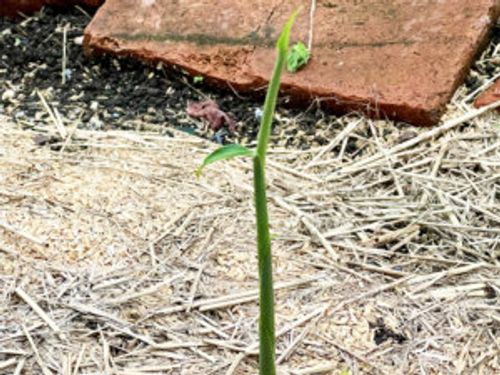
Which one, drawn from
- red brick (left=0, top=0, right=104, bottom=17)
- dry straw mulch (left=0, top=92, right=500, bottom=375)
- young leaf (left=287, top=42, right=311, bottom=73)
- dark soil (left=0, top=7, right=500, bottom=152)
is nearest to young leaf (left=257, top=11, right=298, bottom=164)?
dry straw mulch (left=0, top=92, right=500, bottom=375)

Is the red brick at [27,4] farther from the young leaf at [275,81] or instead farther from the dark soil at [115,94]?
the young leaf at [275,81]

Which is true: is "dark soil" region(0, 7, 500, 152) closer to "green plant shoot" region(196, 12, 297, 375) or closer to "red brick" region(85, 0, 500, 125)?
"red brick" region(85, 0, 500, 125)

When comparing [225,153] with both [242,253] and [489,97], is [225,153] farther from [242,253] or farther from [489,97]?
[489,97]

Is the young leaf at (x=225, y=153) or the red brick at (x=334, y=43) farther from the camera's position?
the red brick at (x=334, y=43)

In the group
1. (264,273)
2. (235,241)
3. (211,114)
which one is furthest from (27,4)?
(264,273)

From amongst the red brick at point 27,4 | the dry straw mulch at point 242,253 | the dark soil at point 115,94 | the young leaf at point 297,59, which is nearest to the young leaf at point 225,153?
the dry straw mulch at point 242,253

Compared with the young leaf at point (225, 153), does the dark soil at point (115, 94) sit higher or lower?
lower

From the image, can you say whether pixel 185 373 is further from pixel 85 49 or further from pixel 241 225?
pixel 85 49
